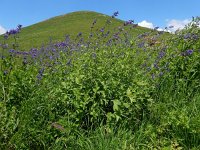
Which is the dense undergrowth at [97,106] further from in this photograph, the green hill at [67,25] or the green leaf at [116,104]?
the green hill at [67,25]

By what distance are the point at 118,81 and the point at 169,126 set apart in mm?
981

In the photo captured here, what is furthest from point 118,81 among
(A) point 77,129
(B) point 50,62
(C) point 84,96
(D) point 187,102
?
(B) point 50,62

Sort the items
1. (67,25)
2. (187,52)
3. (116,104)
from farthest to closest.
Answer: (67,25) → (187,52) → (116,104)

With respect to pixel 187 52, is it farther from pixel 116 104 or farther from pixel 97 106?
pixel 97 106

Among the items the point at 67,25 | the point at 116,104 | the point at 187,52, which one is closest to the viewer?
the point at 116,104

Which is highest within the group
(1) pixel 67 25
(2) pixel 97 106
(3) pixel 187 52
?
(1) pixel 67 25

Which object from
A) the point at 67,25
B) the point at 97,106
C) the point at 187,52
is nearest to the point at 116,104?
the point at 97,106

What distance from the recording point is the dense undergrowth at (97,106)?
499 centimetres

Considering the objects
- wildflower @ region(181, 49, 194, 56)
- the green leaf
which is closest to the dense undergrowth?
the green leaf

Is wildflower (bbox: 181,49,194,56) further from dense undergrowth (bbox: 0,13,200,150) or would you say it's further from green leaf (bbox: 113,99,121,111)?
green leaf (bbox: 113,99,121,111)

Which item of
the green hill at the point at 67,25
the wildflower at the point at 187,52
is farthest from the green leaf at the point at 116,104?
the green hill at the point at 67,25

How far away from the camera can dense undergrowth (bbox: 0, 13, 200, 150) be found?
16.4 ft

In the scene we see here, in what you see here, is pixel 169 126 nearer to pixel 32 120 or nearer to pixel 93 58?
pixel 93 58

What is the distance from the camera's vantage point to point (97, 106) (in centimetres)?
523
